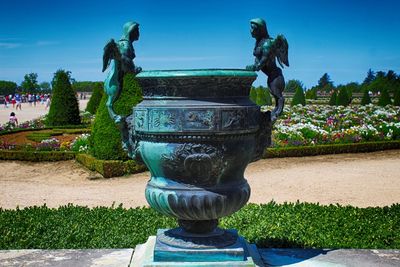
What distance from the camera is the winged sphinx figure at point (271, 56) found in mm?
4020

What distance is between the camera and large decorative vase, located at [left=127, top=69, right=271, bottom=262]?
3.75 metres

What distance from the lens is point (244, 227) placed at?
5812mm

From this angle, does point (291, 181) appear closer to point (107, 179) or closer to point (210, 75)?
point (107, 179)

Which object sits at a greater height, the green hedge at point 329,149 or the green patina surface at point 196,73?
the green patina surface at point 196,73

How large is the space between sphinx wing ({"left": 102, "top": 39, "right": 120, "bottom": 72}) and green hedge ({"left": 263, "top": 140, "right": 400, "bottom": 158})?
9.49m

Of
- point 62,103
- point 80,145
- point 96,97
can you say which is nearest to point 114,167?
point 80,145

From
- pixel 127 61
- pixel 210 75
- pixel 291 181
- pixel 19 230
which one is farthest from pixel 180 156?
pixel 291 181

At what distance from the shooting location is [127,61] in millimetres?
4031

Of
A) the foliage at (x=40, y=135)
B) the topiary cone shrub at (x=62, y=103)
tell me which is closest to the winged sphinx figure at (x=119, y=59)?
the foliage at (x=40, y=135)

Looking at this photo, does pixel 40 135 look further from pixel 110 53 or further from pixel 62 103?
pixel 110 53

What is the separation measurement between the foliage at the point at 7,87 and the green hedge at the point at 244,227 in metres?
91.1

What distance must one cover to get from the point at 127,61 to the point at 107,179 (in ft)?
25.0

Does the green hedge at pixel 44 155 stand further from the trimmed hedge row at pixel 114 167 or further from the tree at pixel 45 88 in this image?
the tree at pixel 45 88

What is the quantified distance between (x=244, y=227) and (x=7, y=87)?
96.3 metres
